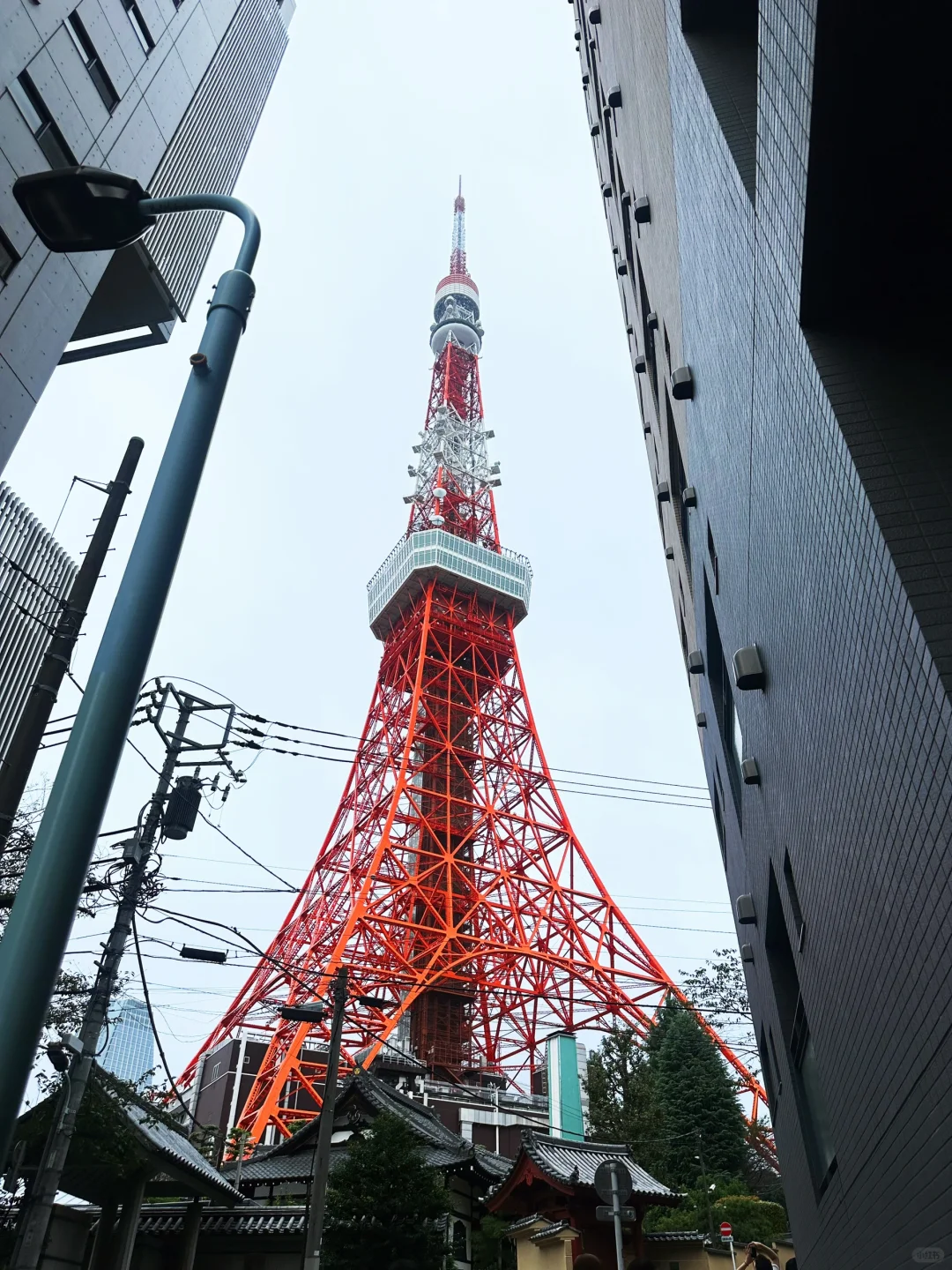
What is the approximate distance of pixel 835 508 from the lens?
3.64 metres

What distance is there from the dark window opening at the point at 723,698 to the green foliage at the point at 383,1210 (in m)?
6.86

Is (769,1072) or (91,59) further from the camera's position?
Result: (769,1072)

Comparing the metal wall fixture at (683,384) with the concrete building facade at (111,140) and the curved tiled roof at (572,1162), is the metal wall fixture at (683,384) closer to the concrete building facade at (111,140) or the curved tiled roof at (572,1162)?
the concrete building facade at (111,140)

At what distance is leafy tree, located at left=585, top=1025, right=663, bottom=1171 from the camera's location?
22188 mm

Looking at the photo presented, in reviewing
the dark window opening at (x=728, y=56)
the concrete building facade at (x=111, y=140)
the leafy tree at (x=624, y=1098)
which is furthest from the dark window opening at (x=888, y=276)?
the leafy tree at (x=624, y=1098)

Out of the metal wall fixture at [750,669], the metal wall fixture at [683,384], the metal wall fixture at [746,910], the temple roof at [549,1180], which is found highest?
the metal wall fixture at [683,384]

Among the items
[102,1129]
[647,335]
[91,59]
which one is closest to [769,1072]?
[102,1129]

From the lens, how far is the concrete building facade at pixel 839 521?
3.06 m

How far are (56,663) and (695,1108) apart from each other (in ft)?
75.1

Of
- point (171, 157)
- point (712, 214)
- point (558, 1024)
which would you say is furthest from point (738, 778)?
point (558, 1024)

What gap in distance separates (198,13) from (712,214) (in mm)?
9851

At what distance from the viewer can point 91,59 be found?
9.49 meters

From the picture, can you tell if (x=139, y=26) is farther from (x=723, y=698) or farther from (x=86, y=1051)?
(x=86, y=1051)

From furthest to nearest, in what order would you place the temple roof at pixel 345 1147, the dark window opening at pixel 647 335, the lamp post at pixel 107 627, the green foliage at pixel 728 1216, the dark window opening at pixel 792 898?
1. the green foliage at pixel 728 1216
2. the temple roof at pixel 345 1147
3. the dark window opening at pixel 647 335
4. the dark window opening at pixel 792 898
5. the lamp post at pixel 107 627
